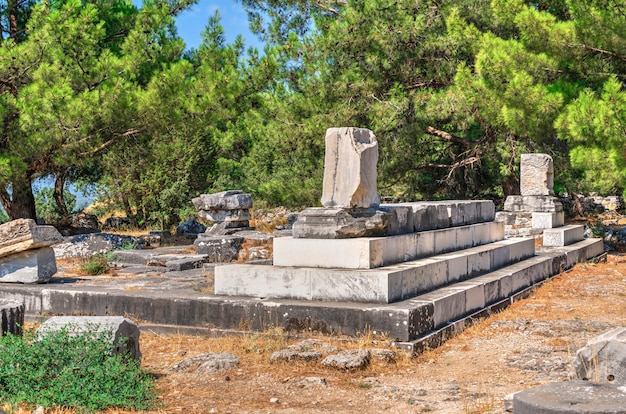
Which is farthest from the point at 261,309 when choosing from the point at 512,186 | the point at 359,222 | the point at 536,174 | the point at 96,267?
the point at 512,186

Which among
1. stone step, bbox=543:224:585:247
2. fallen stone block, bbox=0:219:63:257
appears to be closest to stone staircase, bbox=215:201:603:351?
fallen stone block, bbox=0:219:63:257

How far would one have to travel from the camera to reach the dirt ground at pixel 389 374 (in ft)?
17.3

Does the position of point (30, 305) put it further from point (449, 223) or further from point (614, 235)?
point (614, 235)

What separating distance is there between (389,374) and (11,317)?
3142 mm

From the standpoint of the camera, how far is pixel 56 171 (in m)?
19.1

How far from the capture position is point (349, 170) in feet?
25.8

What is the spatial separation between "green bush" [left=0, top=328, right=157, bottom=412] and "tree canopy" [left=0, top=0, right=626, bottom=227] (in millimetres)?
9351

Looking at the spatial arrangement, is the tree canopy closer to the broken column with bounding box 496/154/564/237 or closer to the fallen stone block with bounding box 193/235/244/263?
the broken column with bounding box 496/154/564/237

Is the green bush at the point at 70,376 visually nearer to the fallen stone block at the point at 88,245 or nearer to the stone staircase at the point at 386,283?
the stone staircase at the point at 386,283

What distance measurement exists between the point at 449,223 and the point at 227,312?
12.2ft

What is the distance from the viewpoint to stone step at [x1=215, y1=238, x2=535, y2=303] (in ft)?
23.7

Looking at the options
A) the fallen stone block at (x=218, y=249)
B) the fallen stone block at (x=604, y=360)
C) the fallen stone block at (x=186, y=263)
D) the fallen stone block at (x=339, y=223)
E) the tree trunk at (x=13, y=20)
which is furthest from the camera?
the tree trunk at (x=13, y=20)

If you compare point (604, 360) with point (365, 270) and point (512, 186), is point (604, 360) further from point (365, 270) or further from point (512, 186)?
point (512, 186)

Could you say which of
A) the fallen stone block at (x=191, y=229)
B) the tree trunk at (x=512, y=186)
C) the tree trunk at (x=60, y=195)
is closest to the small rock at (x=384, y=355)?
the fallen stone block at (x=191, y=229)
